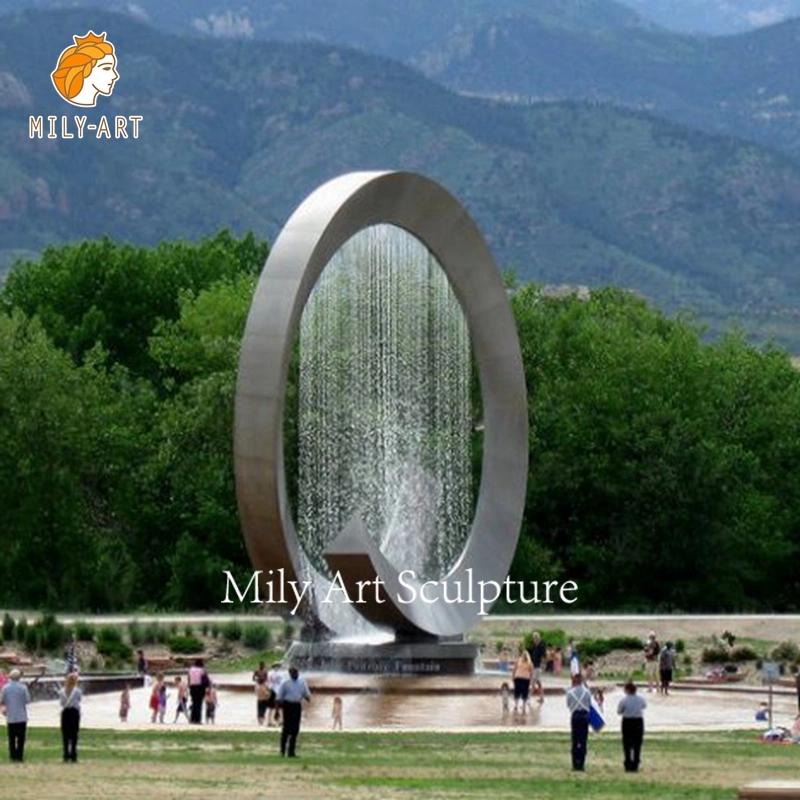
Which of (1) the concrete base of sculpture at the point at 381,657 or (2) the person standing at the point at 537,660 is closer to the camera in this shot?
(2) the person standing at the point at 537,660

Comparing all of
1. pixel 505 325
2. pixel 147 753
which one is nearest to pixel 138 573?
pixel 505 325

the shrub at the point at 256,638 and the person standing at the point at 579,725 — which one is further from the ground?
the shrub at the point at 256,638

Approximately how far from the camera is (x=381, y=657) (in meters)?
36.5

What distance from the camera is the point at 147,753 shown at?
26.9 meters

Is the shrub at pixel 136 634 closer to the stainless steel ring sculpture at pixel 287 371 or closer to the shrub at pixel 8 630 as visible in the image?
the shrub at pixel 8 630

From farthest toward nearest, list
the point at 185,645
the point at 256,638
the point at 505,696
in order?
the point at 256,638 < the point at 185,645 < the point at 505,696

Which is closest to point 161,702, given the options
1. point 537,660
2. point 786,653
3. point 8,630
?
point 537,660

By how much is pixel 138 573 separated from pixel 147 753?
3437cm

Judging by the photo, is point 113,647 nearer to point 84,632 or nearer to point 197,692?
point 84,632

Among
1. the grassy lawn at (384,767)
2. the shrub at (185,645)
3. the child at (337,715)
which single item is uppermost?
the shrub at (185,645)

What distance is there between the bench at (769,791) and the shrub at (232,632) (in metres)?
23.4

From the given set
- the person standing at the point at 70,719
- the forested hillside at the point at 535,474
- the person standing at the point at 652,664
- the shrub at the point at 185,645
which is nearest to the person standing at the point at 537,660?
the person standing at the point at 652,664

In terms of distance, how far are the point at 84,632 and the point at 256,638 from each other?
109 inches

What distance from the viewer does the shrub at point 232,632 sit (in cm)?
4478
